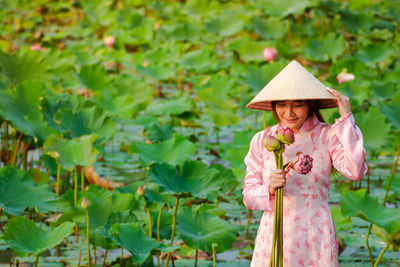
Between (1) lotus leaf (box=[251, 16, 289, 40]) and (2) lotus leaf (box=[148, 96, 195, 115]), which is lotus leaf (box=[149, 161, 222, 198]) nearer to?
(2) lotus leaf (box=[148, 96, 195, 115])

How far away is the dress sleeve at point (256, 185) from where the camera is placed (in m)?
1.73

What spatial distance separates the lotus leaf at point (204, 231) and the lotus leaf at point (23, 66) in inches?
69.7

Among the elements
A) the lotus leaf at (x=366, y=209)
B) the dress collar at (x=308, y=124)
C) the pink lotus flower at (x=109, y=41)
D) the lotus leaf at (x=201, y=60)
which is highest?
the pink lotus flower at (x=109, y=41)

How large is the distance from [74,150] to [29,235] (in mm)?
583

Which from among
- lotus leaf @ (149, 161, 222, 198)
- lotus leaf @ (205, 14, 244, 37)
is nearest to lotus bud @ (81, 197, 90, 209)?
lotus leaf @ (149, 161, 222, 198)

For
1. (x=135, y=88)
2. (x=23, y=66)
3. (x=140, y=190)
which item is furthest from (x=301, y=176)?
(x=135, y=88)

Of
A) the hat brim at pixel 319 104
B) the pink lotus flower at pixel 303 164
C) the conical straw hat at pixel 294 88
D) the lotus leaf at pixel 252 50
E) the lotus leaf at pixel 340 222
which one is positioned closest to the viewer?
the pink lotus flower at pixel 303 164

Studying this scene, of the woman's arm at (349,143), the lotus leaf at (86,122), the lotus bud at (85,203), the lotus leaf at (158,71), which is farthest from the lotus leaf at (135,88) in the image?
the woman's arm at (349,143)

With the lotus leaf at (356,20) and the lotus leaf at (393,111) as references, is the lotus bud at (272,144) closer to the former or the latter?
the lotus leaf at (393,111)

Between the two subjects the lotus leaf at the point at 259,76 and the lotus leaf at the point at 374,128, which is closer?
the lotus leaf at the point at 374,128

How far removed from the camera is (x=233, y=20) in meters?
6.14

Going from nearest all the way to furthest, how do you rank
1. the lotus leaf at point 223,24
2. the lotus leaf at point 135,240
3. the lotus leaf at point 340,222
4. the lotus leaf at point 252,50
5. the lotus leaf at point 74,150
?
1. the lotus leaf at point 135,240
2. the lotus leaf at point 340,222
3. the lotus leaf at point 74,150
4. the lotus leaf at point 252,50
5. the lotus leaf at point 223,24

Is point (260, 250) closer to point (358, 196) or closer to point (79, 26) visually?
point (358, 196)

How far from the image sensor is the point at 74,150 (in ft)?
9.30
